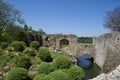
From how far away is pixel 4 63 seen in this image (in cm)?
1762

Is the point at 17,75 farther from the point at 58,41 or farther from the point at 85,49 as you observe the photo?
the point at 85,49

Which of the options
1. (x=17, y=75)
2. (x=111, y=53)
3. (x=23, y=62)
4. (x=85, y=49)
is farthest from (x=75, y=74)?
(x=85, y=49)

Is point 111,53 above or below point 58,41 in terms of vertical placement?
below

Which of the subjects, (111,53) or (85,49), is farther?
(85,49)

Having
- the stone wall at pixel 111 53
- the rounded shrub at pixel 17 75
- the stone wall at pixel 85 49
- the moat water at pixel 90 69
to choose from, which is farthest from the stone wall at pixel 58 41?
the rounded shrub at pixel 17 75

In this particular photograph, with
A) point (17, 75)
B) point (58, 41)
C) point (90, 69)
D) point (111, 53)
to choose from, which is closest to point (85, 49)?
point (58, 41)

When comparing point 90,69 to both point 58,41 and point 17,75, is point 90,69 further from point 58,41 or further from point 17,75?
point 17,75

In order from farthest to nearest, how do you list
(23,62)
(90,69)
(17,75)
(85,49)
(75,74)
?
(85,49) → (90,69) → (23,62) → (75,74) → (17,75)

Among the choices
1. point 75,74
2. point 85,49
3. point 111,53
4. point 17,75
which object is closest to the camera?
point 17,75

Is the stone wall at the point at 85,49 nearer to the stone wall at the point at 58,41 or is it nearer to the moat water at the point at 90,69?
the stone wall at the point at 58,41

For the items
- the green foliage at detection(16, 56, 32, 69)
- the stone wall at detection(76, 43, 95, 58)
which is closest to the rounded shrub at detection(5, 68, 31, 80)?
the green foliage at detection(16, 56, 32, 69)

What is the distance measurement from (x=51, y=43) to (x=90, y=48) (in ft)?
22.3

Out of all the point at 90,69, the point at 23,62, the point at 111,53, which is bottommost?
the point at 90,69

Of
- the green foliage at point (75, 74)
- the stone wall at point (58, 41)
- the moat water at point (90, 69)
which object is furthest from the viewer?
the stone wall at point (58, 41)
